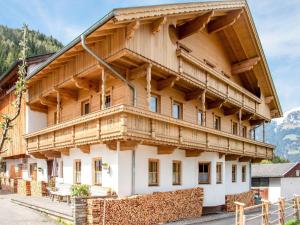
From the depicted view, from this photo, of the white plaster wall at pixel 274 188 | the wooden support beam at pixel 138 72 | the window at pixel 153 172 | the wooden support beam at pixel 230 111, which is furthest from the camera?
the white plaster wall at pixel 274 188

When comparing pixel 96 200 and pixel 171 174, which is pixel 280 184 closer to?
pixel 171 174

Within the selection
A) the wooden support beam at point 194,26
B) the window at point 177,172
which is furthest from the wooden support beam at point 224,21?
the window at point 177,172

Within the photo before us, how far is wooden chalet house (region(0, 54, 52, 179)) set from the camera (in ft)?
78.4

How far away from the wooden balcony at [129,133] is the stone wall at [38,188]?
199 centimetres

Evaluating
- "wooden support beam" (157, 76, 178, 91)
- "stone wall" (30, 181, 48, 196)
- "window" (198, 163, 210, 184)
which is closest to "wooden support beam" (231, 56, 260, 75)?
"window" (198, 163, 210, 184)

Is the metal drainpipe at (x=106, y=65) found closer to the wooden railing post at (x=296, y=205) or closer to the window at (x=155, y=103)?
A: the window at (x=155, y=103)

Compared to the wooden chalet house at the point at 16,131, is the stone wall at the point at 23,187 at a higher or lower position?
lower

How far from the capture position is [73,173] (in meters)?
19.5

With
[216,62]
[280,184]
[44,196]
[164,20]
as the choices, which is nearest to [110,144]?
[164,20]

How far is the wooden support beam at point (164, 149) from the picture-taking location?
55.2 ft

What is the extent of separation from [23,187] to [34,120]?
4500 mm

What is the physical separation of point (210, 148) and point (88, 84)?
710cm

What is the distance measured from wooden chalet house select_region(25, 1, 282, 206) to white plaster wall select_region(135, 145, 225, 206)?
0.16 ft

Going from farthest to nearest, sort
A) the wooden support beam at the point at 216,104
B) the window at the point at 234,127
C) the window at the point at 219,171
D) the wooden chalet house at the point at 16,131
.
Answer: the window at the point at 234,127
the wooden chalet house at the point at 16,131
the wooden support beam at the point at 216,104
the window at the point at 219,171
